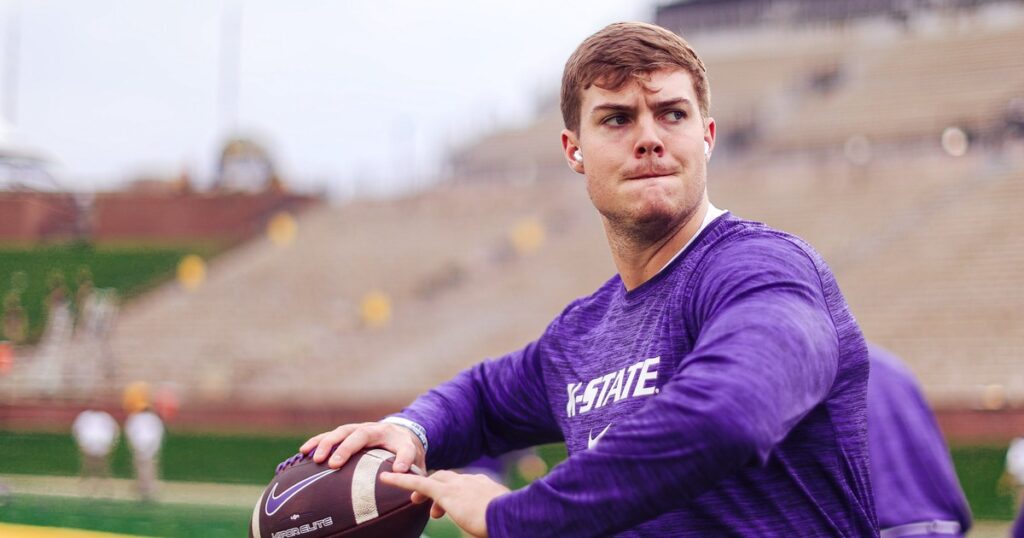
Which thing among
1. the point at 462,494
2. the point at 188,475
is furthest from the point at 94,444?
the point at 462,494

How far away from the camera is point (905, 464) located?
4.13 metres

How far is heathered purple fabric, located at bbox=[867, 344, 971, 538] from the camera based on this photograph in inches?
161

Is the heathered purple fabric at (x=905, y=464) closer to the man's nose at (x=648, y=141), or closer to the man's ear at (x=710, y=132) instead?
the man's ear at (x=710, y=132)

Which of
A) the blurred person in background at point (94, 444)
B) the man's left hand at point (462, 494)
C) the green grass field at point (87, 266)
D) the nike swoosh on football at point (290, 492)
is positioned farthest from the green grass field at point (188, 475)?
the man's left hand at point (462, 494)

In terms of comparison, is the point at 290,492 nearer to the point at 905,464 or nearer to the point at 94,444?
the point at 905,464

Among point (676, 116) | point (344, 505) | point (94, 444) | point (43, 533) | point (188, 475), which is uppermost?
point (676, 116)

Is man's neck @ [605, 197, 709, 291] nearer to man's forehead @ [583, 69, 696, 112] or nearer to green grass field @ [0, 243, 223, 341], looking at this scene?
man's forehead @ [583, 69, 696, 112]

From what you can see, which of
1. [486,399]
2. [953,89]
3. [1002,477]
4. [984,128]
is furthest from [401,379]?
[486,399]

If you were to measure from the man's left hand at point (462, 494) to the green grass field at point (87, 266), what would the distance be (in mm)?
27289

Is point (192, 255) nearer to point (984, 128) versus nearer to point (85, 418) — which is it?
point (85, 418)

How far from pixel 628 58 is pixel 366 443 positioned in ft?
3.17

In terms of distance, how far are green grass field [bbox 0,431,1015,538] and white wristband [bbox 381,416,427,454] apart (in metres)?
9.19

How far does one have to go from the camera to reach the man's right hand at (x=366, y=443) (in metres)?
2.64

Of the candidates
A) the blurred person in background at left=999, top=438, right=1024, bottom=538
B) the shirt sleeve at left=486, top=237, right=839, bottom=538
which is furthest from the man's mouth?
the blurred person in background at left=999, top=438, right=1024, bottom=538
